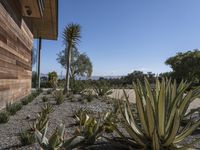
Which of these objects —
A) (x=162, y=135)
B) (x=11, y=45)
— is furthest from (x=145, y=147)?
(x=11, y=45)

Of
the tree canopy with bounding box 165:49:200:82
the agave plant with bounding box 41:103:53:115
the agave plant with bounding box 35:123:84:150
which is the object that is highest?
the tree canopy with bounding box 165:49:200:82

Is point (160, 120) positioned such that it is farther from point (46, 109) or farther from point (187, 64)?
point (187, 64)

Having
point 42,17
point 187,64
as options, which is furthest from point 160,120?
point 187,64

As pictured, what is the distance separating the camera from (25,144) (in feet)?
14.4

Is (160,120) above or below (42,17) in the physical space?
below

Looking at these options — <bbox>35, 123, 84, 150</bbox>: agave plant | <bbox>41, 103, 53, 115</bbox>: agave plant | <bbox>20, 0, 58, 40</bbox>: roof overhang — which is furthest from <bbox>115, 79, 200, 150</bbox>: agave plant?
<bbox>20, 0, 58, 40</bbox>: roof overhang

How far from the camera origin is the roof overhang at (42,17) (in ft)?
35.4

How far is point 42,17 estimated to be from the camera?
1466 centimetres

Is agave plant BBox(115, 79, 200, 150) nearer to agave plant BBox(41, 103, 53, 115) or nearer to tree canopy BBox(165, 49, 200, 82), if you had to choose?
agave plant BBox(41, 103, 53, 115)

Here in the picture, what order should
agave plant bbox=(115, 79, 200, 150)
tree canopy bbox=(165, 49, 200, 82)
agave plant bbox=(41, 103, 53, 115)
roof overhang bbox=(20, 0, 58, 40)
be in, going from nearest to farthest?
agave plant bbox=(115, 79, 200, 150), agave plant bbox=(41, 103, 53, 115), roof overhang bbox=(20, 0, 58, 40), tree canopy bbox=(165, 49, 200, 82)

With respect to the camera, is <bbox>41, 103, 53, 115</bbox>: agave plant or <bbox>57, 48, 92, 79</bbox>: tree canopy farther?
<bbox>57, 48, 92, 79</bbox>: tree canopy

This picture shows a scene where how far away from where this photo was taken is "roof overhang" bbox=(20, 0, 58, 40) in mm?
10797

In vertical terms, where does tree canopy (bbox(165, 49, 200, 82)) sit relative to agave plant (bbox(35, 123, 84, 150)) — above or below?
above

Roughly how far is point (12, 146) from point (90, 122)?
1327mm
